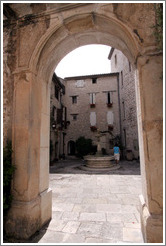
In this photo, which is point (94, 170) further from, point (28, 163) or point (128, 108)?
point (128, 108)

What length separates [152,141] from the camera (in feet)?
6.53

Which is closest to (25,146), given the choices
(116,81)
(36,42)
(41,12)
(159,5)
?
(36,42)

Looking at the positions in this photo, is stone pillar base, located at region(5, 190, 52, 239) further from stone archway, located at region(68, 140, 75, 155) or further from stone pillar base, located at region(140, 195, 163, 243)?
stone archway, located at region(68, 140, 75, 155)

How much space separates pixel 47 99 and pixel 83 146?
12.6m

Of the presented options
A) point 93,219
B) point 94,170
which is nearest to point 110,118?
point 94,170

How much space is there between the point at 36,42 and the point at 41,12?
595mm

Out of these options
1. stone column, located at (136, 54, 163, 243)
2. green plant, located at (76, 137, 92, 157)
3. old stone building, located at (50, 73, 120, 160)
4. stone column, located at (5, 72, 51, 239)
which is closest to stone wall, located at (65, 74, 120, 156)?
old stone building, located at (50, 73, 120, 160)

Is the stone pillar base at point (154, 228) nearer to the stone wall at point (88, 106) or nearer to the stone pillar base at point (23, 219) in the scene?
the stone pillar base at point (23, 219)

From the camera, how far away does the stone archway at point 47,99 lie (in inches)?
78.2

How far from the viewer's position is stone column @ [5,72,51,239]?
2.35 metres

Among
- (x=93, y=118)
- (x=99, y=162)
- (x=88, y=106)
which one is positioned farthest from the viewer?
(x=88, y=106)

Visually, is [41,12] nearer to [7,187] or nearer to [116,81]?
[7,187]

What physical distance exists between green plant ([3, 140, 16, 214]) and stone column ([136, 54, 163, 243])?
215cm

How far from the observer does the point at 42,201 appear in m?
2.60
